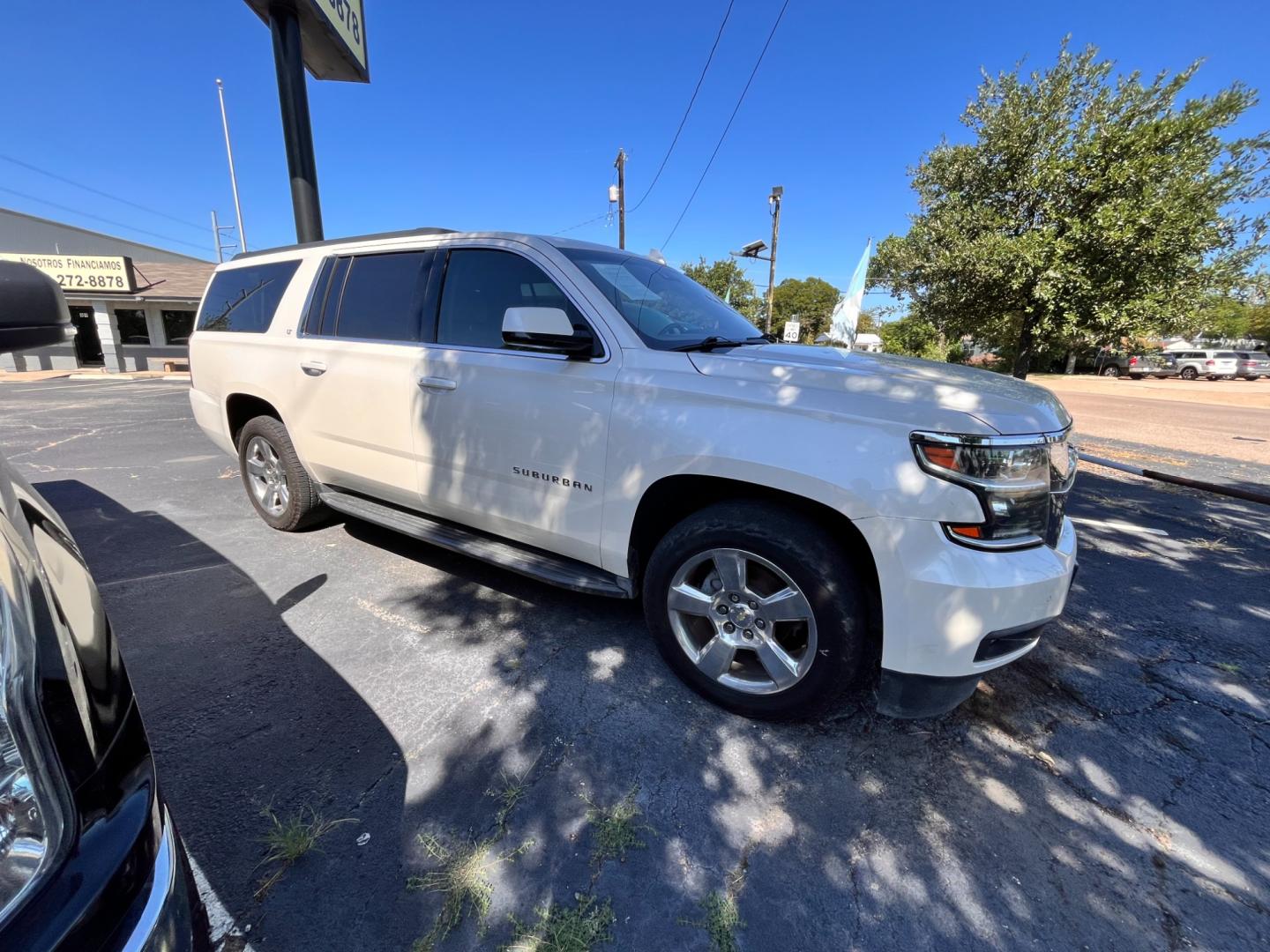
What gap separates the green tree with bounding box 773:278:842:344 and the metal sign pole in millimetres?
60627

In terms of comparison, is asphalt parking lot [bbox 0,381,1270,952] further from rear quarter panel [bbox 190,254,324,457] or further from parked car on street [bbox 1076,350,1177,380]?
parked car on street [bbox 1076,350,1177,380]

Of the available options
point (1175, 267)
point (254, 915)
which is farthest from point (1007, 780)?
point (1175, 267)

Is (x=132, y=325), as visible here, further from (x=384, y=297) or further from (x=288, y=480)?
(x=384, y=297)

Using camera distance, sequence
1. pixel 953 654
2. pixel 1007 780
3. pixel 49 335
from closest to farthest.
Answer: pixel 49 335 < pixel 953 654 < pixel 1007 780

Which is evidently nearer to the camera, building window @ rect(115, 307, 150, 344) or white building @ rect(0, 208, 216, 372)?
white building @ rect(0, 208, 216, 372)

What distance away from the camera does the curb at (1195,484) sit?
5184 millimetres

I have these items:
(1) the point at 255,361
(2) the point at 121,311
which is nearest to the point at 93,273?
(2) the point at 121,311

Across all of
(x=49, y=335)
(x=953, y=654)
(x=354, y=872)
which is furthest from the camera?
(x=953, y=654)

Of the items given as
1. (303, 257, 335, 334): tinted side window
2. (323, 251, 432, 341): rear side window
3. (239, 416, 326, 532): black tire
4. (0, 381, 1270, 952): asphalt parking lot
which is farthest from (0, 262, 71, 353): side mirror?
(239, 416, 326, 532): black tire

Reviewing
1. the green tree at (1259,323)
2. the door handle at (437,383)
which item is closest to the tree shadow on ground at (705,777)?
the door handle at (437,383)

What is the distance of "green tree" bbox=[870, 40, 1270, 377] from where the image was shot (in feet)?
30.1

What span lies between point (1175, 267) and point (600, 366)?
11.9 meters

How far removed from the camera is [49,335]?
122cm

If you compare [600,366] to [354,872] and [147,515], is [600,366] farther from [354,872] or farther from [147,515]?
[147,515]
